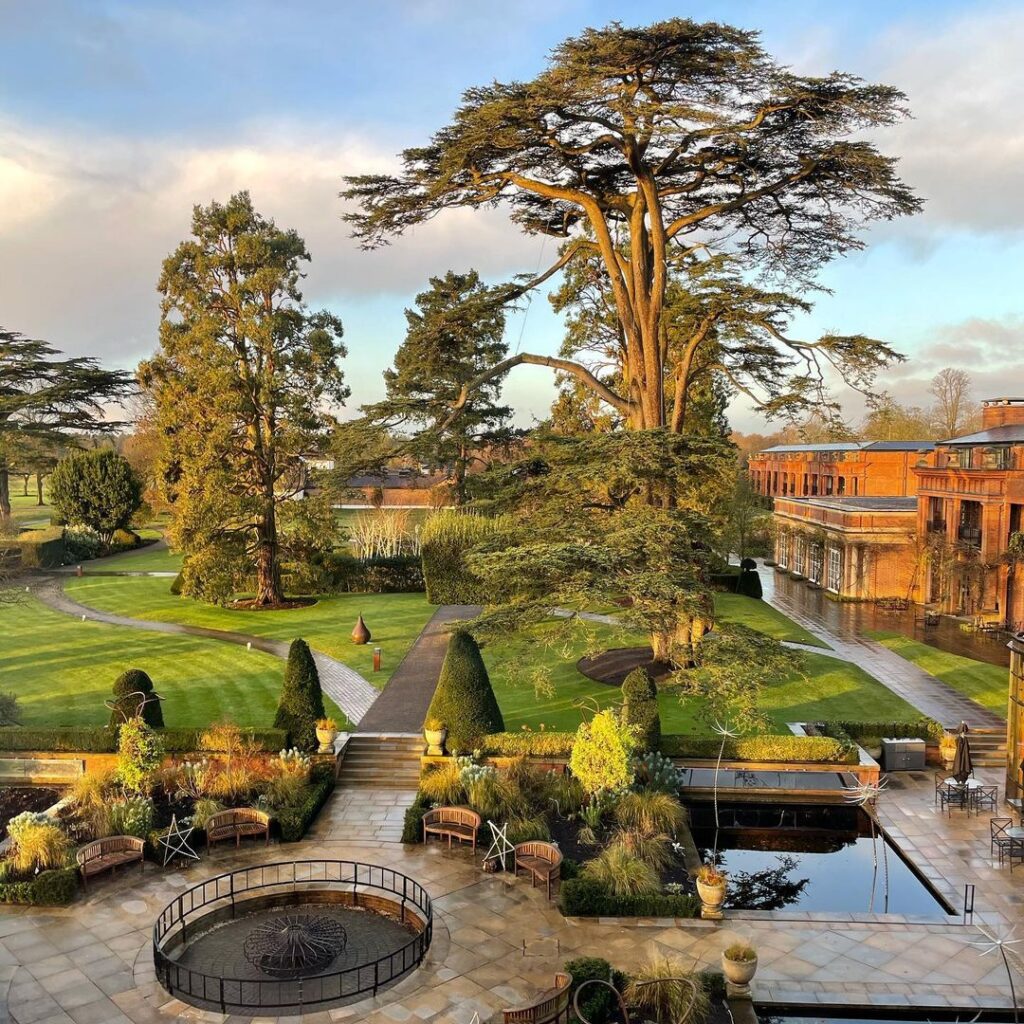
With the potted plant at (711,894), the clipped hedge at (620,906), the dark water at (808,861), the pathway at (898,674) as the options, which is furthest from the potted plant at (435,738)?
the pathway at (898,674)

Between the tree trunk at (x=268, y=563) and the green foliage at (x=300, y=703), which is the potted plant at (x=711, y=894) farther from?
the tree trunk at (x=268, y=563)

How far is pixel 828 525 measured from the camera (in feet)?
151

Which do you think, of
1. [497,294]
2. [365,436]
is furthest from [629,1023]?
[497,294]

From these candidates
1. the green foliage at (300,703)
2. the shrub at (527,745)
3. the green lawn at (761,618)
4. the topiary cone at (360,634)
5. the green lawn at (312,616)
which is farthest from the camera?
the green lawn at (761,618)

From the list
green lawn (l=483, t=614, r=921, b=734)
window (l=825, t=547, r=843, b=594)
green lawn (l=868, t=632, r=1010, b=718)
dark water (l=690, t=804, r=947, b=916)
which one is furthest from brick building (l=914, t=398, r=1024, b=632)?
dark water (l=690, t=804, r=947, b=916)

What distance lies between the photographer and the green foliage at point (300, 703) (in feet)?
64.7

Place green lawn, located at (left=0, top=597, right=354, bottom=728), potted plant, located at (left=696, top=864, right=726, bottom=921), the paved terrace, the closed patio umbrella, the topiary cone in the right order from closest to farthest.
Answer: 1. the paved terrace
2. potted plant, located at (left=696, top=864, right=726, bottom=921)
3. the closed patio umbrella
4. green lawn, located at (left=0, top=597, right=354, bottom=728)
5. the topiary cone

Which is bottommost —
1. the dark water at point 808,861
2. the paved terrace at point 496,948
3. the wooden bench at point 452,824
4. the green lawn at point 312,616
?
the dark water at point 808,861

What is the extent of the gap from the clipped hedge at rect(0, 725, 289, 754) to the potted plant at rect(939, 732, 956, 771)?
650 inches

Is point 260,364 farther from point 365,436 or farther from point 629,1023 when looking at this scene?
point 629,1023

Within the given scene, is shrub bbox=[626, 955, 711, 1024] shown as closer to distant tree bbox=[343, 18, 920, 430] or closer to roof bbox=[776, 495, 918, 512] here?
distant tree bbox=[343, 18, 920, 430]

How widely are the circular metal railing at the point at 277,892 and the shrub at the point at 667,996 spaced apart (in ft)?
10.6

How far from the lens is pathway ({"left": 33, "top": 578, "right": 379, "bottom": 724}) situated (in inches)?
980

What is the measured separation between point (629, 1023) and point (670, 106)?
18169mm
